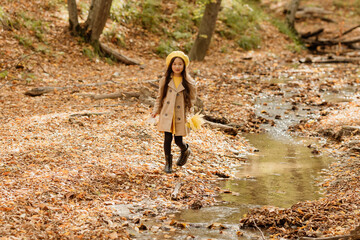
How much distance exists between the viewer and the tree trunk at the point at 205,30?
15055 millimetres

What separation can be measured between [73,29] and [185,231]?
36.7 ft

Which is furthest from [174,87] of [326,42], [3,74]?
[326,42]

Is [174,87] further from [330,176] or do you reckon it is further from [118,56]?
[118,56]

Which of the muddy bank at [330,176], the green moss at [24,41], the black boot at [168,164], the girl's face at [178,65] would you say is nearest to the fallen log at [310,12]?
the muddy bank at [330,176]

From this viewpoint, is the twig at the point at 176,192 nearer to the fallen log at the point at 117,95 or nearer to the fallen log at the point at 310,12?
the fallen log at the point at 117,95

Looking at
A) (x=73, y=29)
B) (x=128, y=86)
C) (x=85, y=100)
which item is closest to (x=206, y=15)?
(x=73, y=29)

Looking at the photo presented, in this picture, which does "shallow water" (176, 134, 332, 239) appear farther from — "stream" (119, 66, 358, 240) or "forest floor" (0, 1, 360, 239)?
"forest floor" (0, 1, 360, 239)

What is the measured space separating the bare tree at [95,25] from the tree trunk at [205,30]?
109 inches

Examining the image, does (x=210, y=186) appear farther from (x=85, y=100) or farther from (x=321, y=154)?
(x=85, y=100)

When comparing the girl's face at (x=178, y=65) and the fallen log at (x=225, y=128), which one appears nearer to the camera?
the girl's face at (x=178, y=65)

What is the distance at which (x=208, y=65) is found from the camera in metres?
15.3

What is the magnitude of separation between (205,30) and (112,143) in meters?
9.66

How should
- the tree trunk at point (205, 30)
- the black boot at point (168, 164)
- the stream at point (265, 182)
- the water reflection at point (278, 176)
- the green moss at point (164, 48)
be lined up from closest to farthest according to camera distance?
the stream at point (265, 182) < the water reflection at point (278, 176) < the black boot at point (168, 164) < the tree trunk at point (205, 30) < the green moss at point (164, 48)

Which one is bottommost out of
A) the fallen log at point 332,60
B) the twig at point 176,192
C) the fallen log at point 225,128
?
the twig at point 176,192
